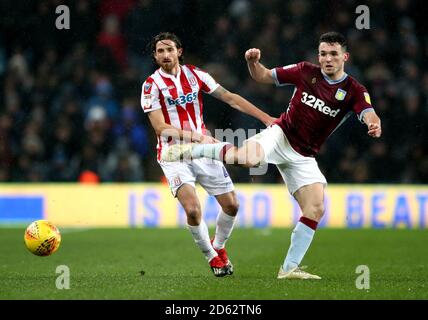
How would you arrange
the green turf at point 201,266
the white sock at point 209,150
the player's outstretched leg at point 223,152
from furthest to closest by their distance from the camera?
the white sock at point 209,150 < the player's outstretched leg at point 223,152 < the green turf at point 201,266

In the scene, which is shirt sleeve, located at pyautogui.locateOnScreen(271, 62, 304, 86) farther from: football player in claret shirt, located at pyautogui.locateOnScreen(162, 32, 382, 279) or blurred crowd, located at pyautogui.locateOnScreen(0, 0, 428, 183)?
blurred crowd, located at pyautogui.locateOnScreen(0, 0, 428, 183)

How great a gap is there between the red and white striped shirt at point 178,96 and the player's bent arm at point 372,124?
1635 millimetres

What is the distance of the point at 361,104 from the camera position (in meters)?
7.90

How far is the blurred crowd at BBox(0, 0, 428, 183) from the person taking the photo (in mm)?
16016

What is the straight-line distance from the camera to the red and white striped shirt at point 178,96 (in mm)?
8367

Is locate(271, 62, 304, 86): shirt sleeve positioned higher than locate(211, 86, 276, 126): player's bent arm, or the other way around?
locate(271, 62, 304, 86): shirt sleeve

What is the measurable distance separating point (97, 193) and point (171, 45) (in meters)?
8.30

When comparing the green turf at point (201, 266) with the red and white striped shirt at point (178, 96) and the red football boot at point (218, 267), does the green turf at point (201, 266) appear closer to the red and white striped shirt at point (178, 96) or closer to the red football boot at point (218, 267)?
the red football boot at point (218, 267)

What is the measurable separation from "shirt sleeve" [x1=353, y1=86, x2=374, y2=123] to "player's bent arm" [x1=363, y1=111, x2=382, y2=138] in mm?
68
